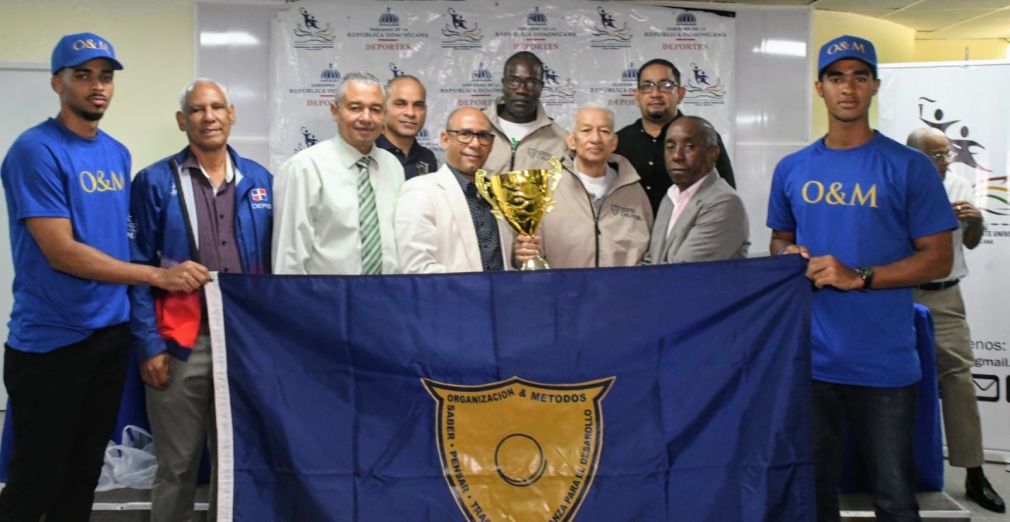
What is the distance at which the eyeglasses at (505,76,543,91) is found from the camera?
420cm

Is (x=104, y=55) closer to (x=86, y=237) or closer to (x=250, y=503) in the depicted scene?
(x=86, y=237)

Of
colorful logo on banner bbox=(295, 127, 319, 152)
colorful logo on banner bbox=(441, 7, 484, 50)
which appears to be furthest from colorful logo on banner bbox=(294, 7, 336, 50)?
colorful logo on banner bbox=(441, 7, 484, 50)

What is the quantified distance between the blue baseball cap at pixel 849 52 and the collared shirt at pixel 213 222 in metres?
1.81

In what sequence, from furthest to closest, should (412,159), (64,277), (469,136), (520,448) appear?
(412,159) < (469,136) < (64,277) < (520,448)

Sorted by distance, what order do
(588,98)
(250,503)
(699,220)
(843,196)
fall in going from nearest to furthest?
1. (250,503)
2. (843,196)
3. (699,220)
4. (588,98)

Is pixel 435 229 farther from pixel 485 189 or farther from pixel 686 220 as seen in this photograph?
pixel 686 220

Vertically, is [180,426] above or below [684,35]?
below

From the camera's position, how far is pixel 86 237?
2660 mm

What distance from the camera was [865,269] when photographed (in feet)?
8.32

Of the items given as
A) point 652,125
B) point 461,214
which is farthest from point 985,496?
point 461,214

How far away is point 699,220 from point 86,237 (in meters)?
1.95

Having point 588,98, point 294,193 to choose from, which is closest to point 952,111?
point 588,98

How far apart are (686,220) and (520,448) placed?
1.21m

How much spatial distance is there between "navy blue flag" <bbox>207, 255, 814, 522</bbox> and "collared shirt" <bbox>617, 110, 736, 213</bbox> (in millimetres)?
1576
